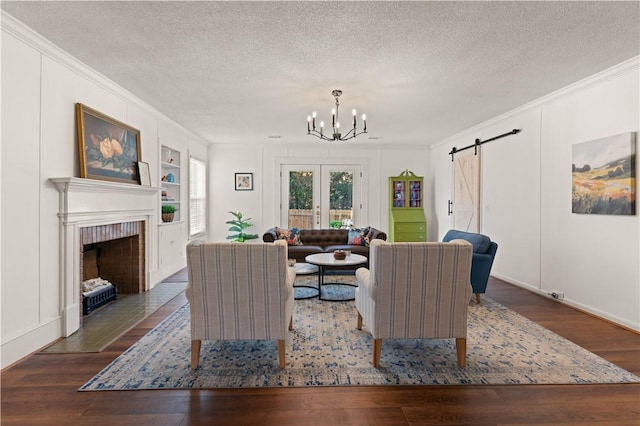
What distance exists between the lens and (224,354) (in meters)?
2.82

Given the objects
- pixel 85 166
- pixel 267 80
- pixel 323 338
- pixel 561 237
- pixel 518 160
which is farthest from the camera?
pixel 518 160

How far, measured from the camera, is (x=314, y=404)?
214 cm

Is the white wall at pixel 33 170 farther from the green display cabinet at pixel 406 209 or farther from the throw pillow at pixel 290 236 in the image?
the green display cabinet at pixel 406 209

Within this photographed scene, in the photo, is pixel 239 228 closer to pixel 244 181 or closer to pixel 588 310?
pixel 244 181

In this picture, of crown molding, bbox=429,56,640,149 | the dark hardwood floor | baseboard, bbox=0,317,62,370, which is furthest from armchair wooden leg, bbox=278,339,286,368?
crown molding, bbox=429,56,640,149

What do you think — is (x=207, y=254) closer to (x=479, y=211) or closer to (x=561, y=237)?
(x=561, y=237)

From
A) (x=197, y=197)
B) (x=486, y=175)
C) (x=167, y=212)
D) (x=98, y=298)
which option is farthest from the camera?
(x=197, y=197)

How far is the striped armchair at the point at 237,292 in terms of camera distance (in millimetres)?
2445

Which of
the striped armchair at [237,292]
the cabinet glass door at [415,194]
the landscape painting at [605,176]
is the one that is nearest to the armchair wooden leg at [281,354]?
the striped armchair at [237,292]

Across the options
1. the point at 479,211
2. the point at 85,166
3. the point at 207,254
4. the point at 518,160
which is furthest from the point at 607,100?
the point at 85,166

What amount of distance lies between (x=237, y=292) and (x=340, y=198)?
19.5 ft

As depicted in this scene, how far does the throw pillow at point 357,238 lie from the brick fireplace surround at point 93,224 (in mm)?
3308

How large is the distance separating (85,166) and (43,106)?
0.65 meters

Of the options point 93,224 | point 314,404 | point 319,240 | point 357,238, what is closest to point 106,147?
point 93,224
